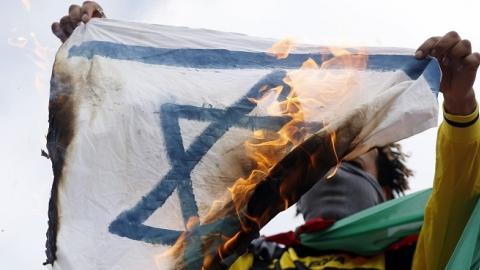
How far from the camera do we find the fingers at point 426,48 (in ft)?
13.6

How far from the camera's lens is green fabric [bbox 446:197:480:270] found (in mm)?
3979

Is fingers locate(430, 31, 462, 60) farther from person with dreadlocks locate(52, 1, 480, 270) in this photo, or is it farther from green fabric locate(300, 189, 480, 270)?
green fabric locate(300, 189, 480, 270)

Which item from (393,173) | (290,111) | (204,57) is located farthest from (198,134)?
(393,173)

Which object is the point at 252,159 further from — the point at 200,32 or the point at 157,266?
the point at 200,32

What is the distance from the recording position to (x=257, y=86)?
4484mm

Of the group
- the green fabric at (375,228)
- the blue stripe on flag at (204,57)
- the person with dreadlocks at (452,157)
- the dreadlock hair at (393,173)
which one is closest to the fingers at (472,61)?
the person with dreadlocks at (452,157)

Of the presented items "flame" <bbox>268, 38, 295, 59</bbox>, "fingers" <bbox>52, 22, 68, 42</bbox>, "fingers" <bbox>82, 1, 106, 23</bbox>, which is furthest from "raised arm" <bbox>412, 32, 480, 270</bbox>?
"fingers" <bbox>52, 22, 68, 42</bbox>

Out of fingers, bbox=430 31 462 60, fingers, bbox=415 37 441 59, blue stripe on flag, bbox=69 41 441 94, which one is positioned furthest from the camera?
blue stripe on flag, bbox=69 41 441 94

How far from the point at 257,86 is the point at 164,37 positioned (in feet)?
2.09

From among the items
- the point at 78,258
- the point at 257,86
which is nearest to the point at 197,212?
the point at 78,258

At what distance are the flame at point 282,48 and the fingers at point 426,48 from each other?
69 cm

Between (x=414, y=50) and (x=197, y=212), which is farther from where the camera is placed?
(x=414, y=50)

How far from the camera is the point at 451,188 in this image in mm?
4082

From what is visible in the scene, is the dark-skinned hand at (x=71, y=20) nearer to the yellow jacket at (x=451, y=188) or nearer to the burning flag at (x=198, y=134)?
the burning flag at (x=198, y=134)
